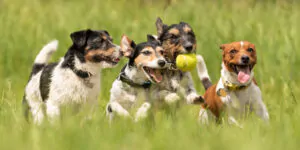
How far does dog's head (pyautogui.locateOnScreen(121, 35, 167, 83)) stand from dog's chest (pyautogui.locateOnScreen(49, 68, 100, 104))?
52cm

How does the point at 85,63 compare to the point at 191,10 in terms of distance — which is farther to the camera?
the point at 191,10

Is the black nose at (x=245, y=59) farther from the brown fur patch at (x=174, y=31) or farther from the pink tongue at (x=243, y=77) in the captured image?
the brown fur patch at (x=174, y=31)

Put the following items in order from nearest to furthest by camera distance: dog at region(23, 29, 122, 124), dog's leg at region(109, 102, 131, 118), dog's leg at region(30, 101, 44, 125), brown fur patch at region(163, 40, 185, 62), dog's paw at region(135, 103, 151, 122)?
1. dog's paw at region(135, 103, 151, 122)
2. dog's leg at region(30, 101, 44, 125)
3. dog's leg at region(109, 102, 131, 118)
4. dog at region(23, 29, 122, 124)
5. brown fur patch at region(163, 40, 185, 62)

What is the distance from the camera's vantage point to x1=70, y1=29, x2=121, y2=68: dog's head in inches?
272

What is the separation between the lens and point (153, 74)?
22.7 feet

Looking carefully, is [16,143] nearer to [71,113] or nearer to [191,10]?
[71,113]

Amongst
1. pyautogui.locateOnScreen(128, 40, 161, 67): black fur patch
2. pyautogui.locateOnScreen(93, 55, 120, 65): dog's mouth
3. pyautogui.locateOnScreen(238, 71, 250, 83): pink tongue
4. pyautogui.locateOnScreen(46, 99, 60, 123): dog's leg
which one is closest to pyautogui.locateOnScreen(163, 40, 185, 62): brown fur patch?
pyautogui.locateOnScreen(128, 40, 161, 67): black fur patch

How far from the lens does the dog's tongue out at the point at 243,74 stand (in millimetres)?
6923

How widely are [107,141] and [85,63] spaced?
1872 millimetres

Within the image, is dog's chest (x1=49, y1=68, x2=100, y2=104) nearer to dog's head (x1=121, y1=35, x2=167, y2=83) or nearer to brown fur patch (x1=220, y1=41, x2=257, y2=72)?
dog's head (x1=121, y1=35, x2=167, y2=83)

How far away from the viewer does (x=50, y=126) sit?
5.96 metres

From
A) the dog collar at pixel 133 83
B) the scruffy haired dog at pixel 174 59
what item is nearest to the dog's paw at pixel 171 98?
the scruffy haired dog at pixel 174 59

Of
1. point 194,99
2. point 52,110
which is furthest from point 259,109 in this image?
point 52,110

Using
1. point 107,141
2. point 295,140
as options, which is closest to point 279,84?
point 295,140
